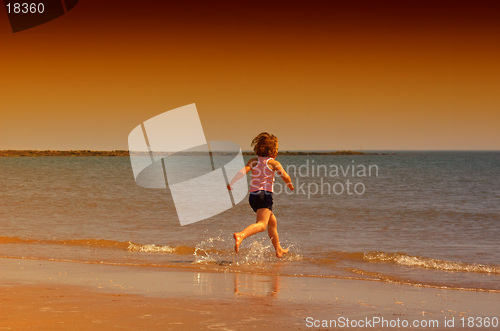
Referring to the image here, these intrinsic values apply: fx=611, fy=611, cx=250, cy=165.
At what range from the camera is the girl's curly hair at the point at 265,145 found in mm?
9695

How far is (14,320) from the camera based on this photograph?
20.0 feet

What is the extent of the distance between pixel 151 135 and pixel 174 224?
368 cm

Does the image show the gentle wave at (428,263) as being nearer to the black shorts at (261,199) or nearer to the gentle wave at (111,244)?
the black shorts at (261,199)

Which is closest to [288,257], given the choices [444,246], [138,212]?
[444,246]

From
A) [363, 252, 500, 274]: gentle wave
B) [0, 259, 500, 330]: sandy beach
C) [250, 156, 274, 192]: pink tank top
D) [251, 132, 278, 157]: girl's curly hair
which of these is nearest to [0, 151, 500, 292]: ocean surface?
[363, 252, 500, 274]: gentle wave

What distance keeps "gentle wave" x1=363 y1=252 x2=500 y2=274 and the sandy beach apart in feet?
7.56

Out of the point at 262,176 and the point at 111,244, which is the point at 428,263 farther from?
the point at 111,244

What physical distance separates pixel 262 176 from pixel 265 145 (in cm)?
51

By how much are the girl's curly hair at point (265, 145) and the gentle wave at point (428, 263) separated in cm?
346

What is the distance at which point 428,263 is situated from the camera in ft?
36.5

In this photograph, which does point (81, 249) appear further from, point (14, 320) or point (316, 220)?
point (316, 220)

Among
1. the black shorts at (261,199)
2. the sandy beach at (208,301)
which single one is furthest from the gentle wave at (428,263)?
the black shorts at (261,199)

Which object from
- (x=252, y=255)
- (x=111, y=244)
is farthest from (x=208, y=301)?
(x=111, y=244)

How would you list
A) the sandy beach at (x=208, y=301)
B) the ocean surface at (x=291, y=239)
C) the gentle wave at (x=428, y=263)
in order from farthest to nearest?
1. the gentle wave at (x=428, y=263)
2. the ocean surface at (x=291, y=239)
3. the sandy beach at (x=208, y=301)
